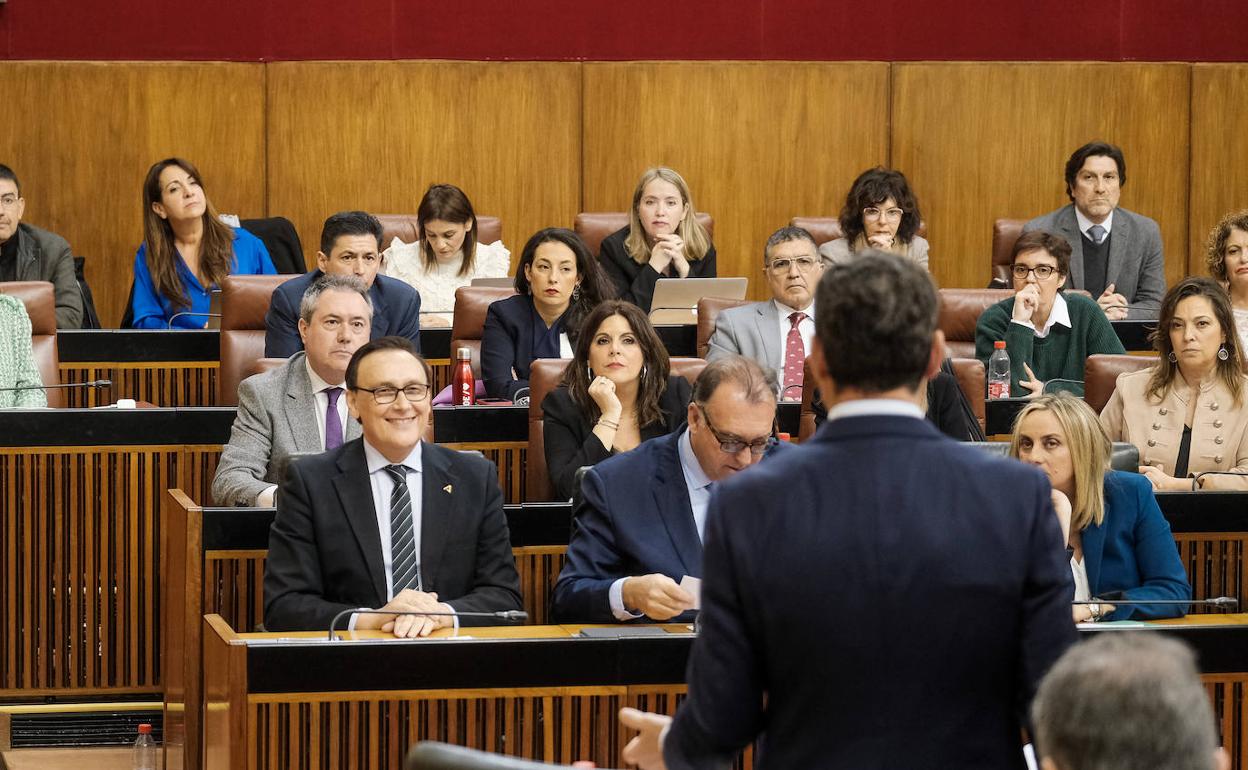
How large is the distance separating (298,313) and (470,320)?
0.62 meters

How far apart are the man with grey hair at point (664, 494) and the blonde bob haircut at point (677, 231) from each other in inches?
136

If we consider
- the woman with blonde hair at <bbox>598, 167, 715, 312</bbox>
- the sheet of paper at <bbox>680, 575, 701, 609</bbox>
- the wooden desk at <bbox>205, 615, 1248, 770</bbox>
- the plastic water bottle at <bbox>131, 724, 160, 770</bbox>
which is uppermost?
the woman with blonde hair at <bbox>598, 167, 715, 312</bbox>

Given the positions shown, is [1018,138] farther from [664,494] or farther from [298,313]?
[664,494]

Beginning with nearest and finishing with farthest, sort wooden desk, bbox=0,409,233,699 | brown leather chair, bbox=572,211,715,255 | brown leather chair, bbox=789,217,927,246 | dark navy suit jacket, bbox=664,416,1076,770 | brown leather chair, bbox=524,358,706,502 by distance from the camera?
dark navy suit jacket, bbox=664,416,1076,770 < wooden desk, bbox=0,409,233,699 < brown leather chair, bbox=524,358,706,502 < brown leather chair, bbox=572,211,715,255 < brown leather chair, bbox=789,217,927,246

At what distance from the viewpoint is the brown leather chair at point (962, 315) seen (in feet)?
19.9

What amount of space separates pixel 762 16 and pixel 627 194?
1.09 meters

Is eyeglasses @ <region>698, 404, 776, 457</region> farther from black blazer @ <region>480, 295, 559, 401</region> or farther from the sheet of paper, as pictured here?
black blazer @ <region>480, 295, 559, 401</region>

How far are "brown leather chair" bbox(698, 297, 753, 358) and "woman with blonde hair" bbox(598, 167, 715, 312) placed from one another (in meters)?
0.90

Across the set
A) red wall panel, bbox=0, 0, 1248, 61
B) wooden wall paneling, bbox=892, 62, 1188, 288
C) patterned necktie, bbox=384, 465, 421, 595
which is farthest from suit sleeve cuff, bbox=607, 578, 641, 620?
wooden wall paneling, bbox=892, 62, 1188, 288

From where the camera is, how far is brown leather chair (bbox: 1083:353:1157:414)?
502cm

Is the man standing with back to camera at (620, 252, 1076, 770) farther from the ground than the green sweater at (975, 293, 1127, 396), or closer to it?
closer to it

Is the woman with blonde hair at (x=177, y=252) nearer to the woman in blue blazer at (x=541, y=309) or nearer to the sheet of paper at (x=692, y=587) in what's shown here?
the woman in blue blazer at (x=541, y=309)

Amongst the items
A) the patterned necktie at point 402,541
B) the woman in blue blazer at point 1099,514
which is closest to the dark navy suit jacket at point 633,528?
the patterned necktie at point 402,541

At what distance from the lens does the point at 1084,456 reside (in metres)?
3.56
